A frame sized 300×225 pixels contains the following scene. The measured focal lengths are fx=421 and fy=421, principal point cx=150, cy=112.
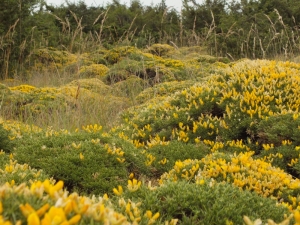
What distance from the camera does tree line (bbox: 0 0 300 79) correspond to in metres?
11.2

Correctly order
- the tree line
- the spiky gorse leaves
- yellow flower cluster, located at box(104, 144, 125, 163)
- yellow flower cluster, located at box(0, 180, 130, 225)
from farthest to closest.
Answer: the tree line
the spiky gorse leaves
yellow flower cluster, located at box(104, 144, 125, 163)
yellow flower cluster, located at box(0, 180, 130, 225)

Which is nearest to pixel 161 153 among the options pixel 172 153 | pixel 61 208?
pixel 172 153

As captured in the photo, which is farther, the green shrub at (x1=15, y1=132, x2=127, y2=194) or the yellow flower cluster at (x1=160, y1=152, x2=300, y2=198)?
the green shrub at (x1=15, y1=132, x2=127, y2=194)

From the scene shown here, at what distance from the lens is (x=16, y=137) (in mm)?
5211

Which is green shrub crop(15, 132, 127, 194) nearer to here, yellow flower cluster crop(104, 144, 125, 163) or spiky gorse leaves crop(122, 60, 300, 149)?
yellow flower cluster crop(104, 144, 125, 163)

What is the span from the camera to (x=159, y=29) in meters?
19.0

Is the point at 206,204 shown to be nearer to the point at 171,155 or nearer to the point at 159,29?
the point at 171,155

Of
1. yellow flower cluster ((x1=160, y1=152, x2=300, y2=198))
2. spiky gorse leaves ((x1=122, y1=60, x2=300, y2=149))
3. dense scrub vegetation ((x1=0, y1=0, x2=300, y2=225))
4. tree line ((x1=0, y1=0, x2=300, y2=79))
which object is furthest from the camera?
tree line ((x1=0, y1=0, x2=300, y2=79))

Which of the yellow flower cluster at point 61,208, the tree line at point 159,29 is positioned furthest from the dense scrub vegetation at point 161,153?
the tree line at point 159,29

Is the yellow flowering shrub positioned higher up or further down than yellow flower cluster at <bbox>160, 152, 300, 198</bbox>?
higher up

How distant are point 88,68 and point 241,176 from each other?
8.47 m

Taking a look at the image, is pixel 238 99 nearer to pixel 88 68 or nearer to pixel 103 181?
pixel 103 181

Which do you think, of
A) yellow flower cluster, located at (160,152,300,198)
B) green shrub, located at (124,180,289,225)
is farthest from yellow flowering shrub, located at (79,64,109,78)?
green shrub, located at (124,180,289,225)

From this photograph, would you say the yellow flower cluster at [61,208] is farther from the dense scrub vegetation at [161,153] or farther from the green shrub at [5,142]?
the green shrub at [5,142]
